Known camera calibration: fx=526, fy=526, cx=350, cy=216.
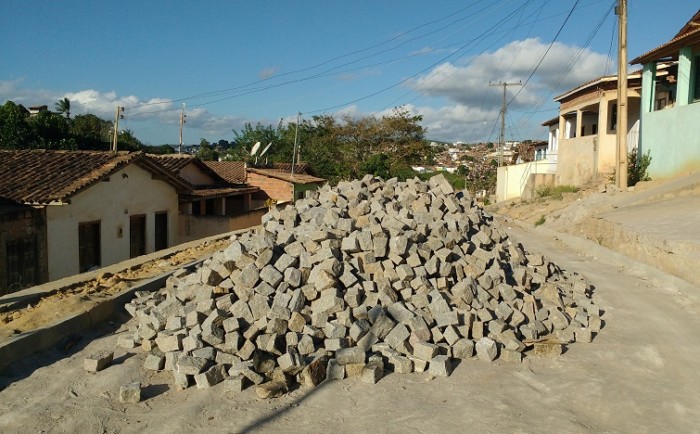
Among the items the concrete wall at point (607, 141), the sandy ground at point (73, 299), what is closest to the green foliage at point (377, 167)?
the concrete wall at point (607, 141)

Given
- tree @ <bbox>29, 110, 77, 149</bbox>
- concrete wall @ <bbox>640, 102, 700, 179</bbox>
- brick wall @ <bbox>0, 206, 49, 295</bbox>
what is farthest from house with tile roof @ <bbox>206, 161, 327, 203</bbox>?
concrete wall @ <bbox>640, 102, 700, 179</bbox>

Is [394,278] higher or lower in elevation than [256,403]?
higher

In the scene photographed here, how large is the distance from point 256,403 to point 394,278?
2.35m

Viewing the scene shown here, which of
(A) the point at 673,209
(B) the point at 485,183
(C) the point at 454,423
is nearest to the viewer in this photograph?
(C) the point at 454,423

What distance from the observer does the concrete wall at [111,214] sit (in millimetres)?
12148

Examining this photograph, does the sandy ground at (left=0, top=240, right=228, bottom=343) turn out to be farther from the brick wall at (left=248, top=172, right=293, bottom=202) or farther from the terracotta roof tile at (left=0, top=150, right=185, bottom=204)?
the brick wall at (left=248, top=172, right=293, bottom=202)

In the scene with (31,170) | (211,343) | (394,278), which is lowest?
(211,343)

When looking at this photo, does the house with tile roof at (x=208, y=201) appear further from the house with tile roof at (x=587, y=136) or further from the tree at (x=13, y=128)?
the house with tile roof at (x=587, y=136)

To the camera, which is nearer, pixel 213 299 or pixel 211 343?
pixel 211 343

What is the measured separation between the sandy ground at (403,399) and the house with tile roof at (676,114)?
11763 millimetres

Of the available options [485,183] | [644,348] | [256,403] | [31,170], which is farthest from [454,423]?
[485,183]

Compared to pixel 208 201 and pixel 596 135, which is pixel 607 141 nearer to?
pixel 596 135

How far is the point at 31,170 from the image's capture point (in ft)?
43.9

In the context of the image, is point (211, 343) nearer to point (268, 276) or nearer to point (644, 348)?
point (268, 276)
